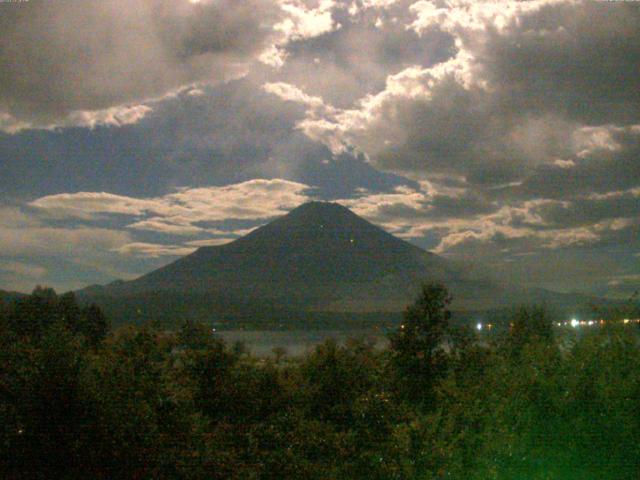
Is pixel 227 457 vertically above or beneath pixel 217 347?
beneath

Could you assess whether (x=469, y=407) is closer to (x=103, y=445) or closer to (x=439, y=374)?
(x=103, y=445)

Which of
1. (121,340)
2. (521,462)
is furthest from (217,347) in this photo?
(521,462)

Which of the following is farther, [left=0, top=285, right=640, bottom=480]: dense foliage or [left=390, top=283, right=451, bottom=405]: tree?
[left=390, top=283, right=451, bottom=405]: tree

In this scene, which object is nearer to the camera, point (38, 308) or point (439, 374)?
point (439, 374)

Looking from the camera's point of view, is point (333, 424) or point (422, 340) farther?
point (422, 340)

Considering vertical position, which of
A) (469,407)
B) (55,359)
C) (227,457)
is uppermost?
(55,359)

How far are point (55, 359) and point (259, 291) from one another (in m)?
164

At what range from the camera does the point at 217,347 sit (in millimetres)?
11555

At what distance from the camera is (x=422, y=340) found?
489 inches

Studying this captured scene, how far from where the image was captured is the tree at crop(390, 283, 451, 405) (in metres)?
11.9

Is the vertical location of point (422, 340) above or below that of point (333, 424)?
above

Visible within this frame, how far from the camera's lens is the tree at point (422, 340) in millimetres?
11859

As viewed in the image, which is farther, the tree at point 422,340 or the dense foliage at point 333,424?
the tree at point 422,340

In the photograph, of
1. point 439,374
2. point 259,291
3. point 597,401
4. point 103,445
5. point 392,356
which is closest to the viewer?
point 597,401
